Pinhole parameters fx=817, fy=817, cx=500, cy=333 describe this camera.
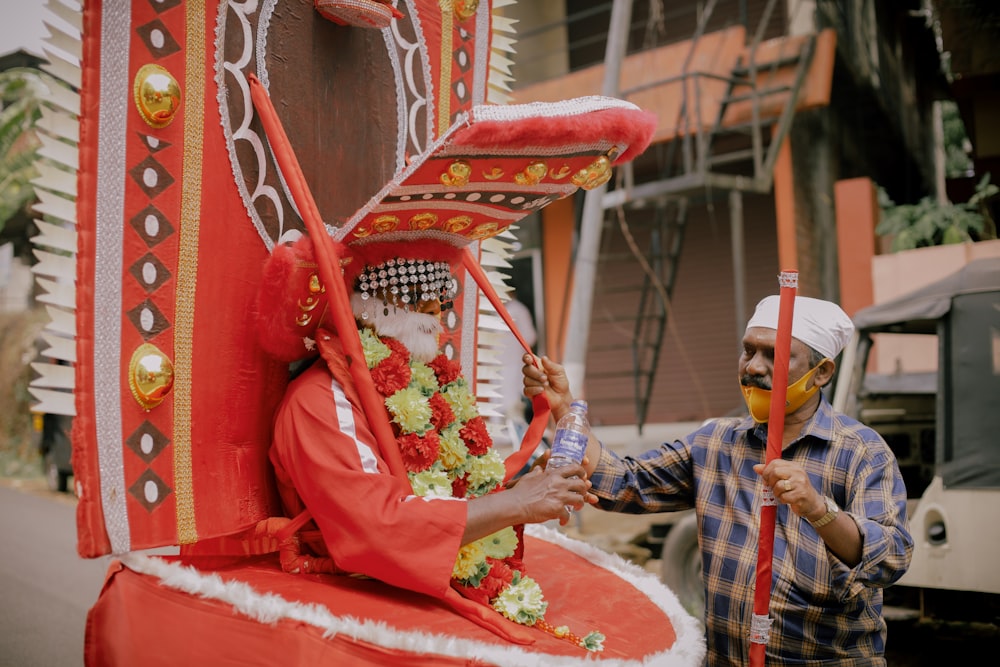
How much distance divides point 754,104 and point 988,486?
16.9ft

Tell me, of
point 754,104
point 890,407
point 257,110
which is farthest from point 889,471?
point 754,104

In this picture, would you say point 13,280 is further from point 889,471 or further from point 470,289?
point 889,471

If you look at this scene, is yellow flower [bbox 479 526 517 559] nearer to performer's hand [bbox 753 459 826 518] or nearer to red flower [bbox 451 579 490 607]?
red flower [bbox 451 579 490 607]

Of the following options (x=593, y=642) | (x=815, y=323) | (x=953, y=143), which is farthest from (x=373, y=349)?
(x=953, y=143)

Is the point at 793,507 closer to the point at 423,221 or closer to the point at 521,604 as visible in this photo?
the point at 521,604

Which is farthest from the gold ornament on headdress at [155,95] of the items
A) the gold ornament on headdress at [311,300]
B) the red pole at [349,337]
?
the gold ornament on headdress at [311,300]

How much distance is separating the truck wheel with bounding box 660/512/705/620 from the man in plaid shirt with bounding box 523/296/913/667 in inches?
124

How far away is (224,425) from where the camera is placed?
2078mm

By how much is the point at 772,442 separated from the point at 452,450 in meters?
0.82

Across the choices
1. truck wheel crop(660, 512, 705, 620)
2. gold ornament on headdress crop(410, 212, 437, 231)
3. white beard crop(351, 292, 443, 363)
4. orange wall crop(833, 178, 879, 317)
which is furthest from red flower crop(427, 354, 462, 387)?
orange wall crop(833, 178, 879, 317)

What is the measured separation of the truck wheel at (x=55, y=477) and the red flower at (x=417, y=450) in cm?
825

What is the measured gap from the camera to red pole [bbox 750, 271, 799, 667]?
1.91 m

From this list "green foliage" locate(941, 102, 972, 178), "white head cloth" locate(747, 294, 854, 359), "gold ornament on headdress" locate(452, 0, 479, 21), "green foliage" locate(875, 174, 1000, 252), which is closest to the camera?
"white head cloth" locate(747, 294, 854, 359)

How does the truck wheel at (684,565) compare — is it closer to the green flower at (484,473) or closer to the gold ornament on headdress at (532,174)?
the green flower at (484,473)
